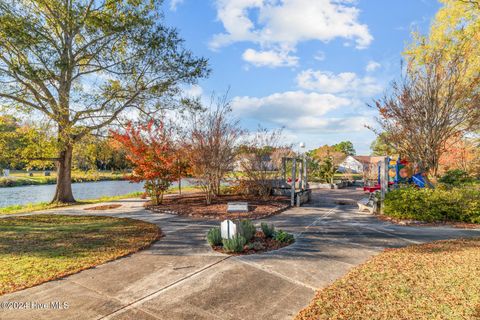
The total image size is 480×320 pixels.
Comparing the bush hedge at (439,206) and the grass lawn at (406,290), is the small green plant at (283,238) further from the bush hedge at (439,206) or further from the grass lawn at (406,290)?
the bush hedge at (439,206)

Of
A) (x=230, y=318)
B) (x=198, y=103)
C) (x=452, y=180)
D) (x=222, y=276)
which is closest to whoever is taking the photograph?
(x=230, y=318)

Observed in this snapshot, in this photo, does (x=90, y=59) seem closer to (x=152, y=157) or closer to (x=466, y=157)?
(x=152, y=157)

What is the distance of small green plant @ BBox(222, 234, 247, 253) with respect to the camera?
5160 millimetres

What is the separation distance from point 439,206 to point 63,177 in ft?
51.7

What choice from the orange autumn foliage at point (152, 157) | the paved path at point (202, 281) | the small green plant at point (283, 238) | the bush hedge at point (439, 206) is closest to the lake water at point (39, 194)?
the orange autumn foliage at point (152, 157)

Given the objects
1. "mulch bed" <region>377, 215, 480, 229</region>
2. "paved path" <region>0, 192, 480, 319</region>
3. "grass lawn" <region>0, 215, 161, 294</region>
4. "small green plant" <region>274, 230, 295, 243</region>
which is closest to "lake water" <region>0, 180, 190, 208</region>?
"grass lawn" <region>0, 215, 161, 294</region>

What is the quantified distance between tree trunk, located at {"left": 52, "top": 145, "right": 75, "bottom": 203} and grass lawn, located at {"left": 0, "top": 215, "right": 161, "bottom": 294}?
4.26 m

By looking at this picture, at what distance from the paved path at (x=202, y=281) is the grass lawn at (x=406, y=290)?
29 cm

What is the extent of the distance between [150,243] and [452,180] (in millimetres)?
16557

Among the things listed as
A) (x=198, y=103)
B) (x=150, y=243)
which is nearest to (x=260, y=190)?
(x=198, y=103)

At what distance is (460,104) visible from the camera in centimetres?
1001

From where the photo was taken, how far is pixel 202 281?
3959 millimetres

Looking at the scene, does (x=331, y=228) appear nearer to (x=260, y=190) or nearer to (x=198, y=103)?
(x=260, y=190)

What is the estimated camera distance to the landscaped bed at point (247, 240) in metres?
5.21
